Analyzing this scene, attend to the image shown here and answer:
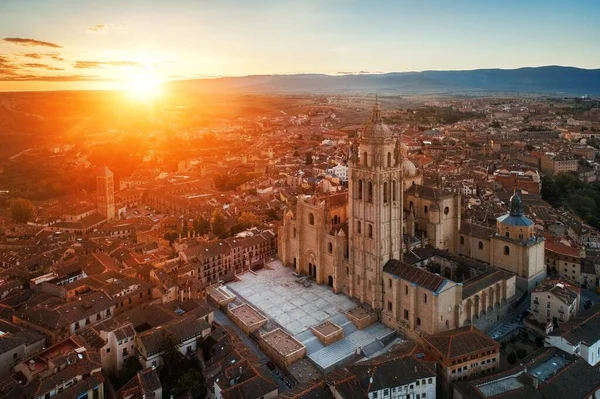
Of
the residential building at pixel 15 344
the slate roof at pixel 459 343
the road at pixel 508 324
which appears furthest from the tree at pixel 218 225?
the road at pixel 508 324

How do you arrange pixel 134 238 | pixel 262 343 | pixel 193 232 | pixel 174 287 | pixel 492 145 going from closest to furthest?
pixel 262 343 → pixel 174 287 → pixel 193 232 → pixel 134 238 → pixel 492 145

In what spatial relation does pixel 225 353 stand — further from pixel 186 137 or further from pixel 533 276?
pixel 186 137

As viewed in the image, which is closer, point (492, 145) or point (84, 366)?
point (84, 366)

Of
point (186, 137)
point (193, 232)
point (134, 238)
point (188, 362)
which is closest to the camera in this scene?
point (188, 362)

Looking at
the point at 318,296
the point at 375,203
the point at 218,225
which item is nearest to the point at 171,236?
the point at 218,225

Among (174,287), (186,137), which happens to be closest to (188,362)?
(174,287)

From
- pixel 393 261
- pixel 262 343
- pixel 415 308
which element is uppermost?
pixel 393 261

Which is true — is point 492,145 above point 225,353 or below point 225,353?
above

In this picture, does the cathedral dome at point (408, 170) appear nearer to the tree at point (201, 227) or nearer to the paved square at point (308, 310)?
the paved square at point (308, 310)
